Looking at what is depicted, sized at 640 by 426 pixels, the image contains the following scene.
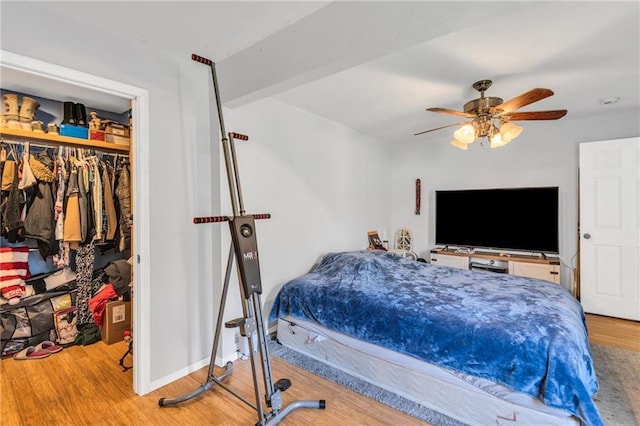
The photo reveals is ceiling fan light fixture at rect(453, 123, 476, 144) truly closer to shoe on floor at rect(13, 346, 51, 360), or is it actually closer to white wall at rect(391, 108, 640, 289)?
white wall at rect(391, 108, 640, 289)

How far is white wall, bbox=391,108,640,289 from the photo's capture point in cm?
361

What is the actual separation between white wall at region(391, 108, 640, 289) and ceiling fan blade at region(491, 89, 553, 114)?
170cm

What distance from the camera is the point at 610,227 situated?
3324mm

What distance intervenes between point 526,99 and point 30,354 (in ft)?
14.2

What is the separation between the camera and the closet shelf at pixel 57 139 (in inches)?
96.7

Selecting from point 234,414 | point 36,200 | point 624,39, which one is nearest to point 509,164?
point 624,39

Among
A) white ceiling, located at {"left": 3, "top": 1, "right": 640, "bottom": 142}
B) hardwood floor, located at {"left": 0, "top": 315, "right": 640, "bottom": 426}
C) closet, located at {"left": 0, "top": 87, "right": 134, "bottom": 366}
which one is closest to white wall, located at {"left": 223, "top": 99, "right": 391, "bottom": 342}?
white ceiling, located at {"left": 3, "top": 1, "right": 640, "bottom": 142}

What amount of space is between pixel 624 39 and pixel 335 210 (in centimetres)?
266

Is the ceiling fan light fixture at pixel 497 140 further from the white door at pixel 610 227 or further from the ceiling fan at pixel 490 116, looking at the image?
the white door at pixel 610 227

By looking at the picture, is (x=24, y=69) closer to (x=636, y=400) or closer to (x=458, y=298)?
(x=458, y=298)

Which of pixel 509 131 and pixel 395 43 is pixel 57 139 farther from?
pixel 509 131

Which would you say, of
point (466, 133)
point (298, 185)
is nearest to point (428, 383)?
point (466, 133)

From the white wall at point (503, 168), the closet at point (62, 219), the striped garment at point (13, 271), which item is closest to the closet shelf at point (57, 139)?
the closet at point (62, 219)

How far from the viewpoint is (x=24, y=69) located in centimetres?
158
